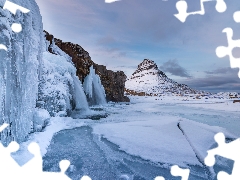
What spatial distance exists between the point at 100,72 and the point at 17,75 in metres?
19.4

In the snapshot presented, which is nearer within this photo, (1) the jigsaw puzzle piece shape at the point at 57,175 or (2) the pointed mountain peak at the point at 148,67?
(1) the jigsaw puzzle piece shape at the point at 57,175

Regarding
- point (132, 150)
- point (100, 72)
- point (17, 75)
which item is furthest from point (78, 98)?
point (100, 72)

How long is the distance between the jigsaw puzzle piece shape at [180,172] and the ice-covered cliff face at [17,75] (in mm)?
3101

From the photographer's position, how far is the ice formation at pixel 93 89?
15.5m

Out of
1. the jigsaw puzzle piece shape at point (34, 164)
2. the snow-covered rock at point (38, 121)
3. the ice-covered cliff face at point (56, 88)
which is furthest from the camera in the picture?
the ice-covered cliff face at point (56, 88)

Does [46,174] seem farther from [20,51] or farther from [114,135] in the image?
[20,51]

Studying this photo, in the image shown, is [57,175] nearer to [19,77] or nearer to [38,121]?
[19,77]

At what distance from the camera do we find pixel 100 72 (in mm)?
23078

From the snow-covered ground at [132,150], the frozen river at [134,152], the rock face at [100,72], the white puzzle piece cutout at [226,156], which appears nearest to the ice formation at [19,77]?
the snow-covered ground at [132,150]

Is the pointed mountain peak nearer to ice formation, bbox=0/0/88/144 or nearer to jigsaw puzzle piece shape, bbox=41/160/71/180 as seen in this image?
ice formation, bbox=0/0/88/144

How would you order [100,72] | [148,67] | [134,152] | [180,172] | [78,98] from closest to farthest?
[180,172] → [134,152] → [78,98] → [100,72] → [148,67]

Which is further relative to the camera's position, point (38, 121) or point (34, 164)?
point (38, 121)

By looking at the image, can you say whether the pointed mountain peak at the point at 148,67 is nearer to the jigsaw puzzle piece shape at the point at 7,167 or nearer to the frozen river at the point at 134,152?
the frozen river at the point at 134,152

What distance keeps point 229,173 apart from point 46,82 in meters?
7.11
